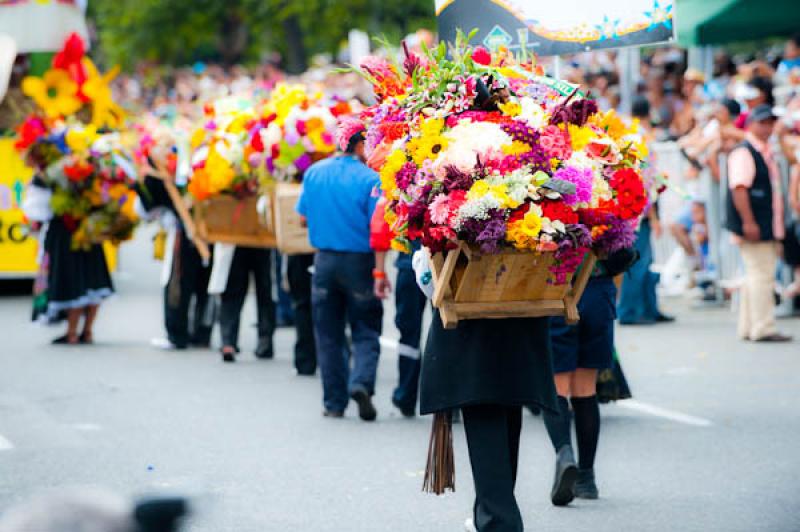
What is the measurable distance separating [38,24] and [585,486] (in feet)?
39.2

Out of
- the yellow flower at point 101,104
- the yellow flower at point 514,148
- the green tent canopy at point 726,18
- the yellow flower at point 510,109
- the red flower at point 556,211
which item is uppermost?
the green tent canopy at point 726,18

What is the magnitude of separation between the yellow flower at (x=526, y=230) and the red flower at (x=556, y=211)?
6 cm

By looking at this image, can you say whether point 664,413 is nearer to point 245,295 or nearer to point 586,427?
point 586,427

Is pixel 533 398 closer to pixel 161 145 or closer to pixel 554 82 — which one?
pixel 554 82

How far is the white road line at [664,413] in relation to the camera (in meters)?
9.25

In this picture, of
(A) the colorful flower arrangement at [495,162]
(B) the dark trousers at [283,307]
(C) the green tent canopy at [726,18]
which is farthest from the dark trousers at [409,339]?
(C) the green tent canopy at [726,18]

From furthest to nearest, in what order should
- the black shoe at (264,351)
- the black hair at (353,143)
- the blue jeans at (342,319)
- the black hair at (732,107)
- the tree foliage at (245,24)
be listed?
the tree foliage at (245,24) → the black hair at (732,107) → the black shoe at (264,351) → the blue jeans at (342,319) → the black hair at (353,143)

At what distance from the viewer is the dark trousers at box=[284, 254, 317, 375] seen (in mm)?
11500

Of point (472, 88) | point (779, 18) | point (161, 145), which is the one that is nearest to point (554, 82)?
point (472, 88)

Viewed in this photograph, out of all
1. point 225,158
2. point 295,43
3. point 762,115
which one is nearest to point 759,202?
point 762,115

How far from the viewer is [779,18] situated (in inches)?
679

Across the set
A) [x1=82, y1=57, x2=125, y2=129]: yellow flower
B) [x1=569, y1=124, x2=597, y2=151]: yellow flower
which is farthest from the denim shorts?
[x1=82, y1=57, x2=125, y2=129]: yellow flower

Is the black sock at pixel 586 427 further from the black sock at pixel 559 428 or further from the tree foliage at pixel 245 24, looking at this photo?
the tree foliage at pixel 245 24

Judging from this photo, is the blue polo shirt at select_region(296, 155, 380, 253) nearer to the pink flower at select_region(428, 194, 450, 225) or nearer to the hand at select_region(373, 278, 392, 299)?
the hand at select_region(373, 278, 392, 299)
